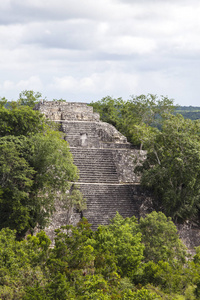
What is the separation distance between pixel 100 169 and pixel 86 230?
6.52m

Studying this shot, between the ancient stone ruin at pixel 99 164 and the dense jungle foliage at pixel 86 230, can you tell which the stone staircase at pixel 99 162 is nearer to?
the ancient stone ruin at pixel 99 164

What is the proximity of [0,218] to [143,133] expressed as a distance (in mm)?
6429

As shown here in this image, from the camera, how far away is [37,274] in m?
9.45

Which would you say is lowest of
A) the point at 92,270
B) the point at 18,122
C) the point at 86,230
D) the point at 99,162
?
the point at 92,270

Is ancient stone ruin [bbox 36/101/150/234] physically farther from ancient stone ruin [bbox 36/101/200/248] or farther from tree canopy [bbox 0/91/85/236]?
tree canopy [bbox 0/91/85/236]

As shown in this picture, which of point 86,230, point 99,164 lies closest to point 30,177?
point 86,230

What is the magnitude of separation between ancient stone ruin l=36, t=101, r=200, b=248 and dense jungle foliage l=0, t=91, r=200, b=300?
0.57 metres

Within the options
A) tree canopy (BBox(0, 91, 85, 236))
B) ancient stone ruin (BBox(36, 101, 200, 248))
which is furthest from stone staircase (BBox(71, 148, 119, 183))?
tree canopy (BBox(0, 91, 85, 236))

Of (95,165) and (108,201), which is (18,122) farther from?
(108,201)

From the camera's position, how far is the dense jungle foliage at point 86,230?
9281mm

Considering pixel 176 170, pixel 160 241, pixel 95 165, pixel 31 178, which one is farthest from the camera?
pixel 95 165

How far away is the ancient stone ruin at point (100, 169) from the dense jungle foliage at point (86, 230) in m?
0.57

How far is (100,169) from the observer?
1773cm

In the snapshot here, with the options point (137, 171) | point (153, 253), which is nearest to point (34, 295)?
point (153, 253)
